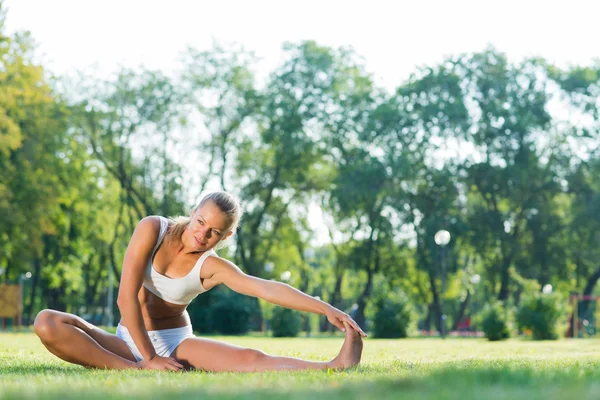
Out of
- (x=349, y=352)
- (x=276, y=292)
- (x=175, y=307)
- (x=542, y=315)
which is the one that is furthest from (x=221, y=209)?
(x=542, y=315)

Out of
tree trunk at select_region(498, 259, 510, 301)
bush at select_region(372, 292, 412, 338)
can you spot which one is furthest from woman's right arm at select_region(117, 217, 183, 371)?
tree trunk at select_region(498, 259, 510, 301)

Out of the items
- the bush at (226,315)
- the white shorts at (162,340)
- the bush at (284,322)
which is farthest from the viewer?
the bush at (226,315)

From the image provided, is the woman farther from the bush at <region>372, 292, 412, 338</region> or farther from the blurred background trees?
the blurred background trees

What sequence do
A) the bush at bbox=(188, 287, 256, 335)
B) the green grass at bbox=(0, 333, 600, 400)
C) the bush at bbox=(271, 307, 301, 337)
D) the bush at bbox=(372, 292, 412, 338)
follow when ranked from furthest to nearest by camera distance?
the bush at bbox=(188, 287, 256, 335), the bush at bbox=(271, 307, 301, 337), the bush at bbox=(372, 292, 412, 338), the green grass at bbox=(0, 333, 600, 400)

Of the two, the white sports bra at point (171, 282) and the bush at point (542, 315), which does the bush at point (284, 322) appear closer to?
the bush at point (542, 315)

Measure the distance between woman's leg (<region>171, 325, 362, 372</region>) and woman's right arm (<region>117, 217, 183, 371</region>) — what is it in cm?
32

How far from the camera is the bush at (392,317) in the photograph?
90.2 feet

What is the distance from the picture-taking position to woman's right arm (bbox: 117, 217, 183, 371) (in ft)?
→ 20.8

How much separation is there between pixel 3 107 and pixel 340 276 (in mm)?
21920

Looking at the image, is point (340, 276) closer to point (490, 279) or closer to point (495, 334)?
point (490, 279)

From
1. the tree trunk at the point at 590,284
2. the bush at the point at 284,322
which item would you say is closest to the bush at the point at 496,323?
the bush at the point at 284,322

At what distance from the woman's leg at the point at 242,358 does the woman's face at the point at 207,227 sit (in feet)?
2.73

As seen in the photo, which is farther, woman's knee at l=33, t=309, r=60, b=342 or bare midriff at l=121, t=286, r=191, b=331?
bare midriff at l=121, t=286, r=191, b=331

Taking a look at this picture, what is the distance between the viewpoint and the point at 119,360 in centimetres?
657
